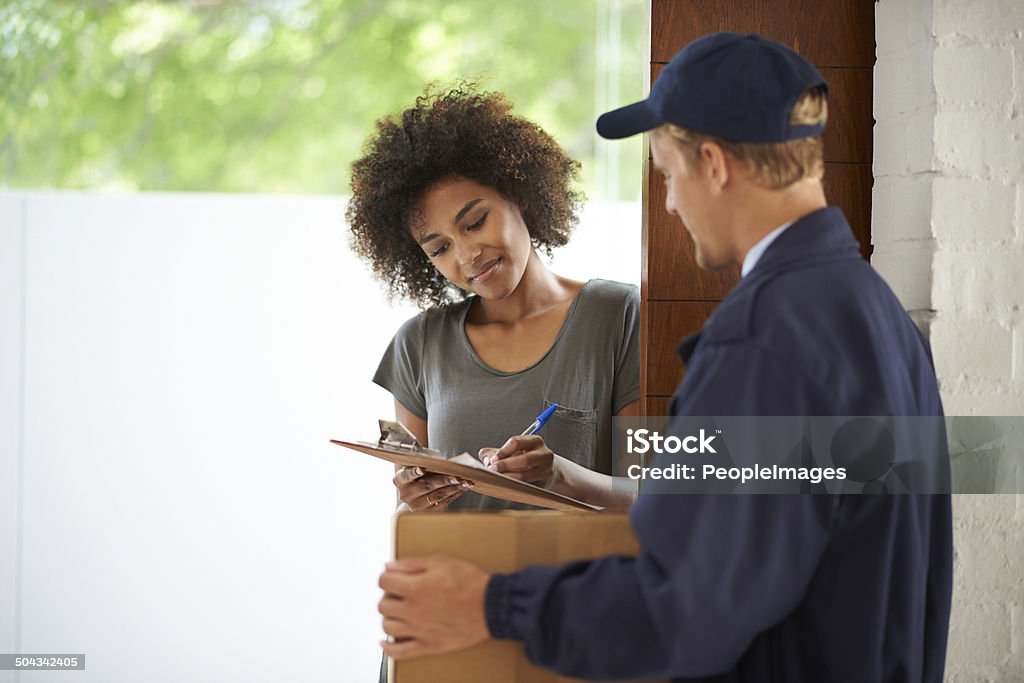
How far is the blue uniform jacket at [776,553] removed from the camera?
974 mm

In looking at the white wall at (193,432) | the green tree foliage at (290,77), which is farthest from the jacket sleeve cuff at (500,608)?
the green tree foliage at (290,77)

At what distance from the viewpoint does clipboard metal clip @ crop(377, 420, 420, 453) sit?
1653mm

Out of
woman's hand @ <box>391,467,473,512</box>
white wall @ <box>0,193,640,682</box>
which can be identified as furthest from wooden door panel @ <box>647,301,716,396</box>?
white wall @ <box>0,193,640,682</box>

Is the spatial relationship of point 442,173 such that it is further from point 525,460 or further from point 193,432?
point 193,432

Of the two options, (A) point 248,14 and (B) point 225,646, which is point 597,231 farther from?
(A) point 248,14

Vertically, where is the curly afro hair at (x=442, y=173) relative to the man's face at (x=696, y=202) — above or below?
above

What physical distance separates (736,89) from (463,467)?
674mm

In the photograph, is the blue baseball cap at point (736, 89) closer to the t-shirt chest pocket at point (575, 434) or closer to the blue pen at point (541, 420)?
the blue pen at point (541, 420)

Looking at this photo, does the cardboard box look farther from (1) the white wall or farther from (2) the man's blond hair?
(1) the white wall

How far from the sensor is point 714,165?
1.09m

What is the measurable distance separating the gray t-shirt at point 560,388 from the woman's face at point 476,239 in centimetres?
15

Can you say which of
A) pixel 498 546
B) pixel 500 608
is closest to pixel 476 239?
pixel 498 546

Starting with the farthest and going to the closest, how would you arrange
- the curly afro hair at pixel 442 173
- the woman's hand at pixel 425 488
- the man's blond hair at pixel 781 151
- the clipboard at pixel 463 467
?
the curly afro hair at pixel 442 173, the woman's hand at pixel 425 488, the clipboard at pixel 463 467, the man's blond hair at pixel 781 151

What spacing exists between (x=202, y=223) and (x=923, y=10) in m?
2.14
